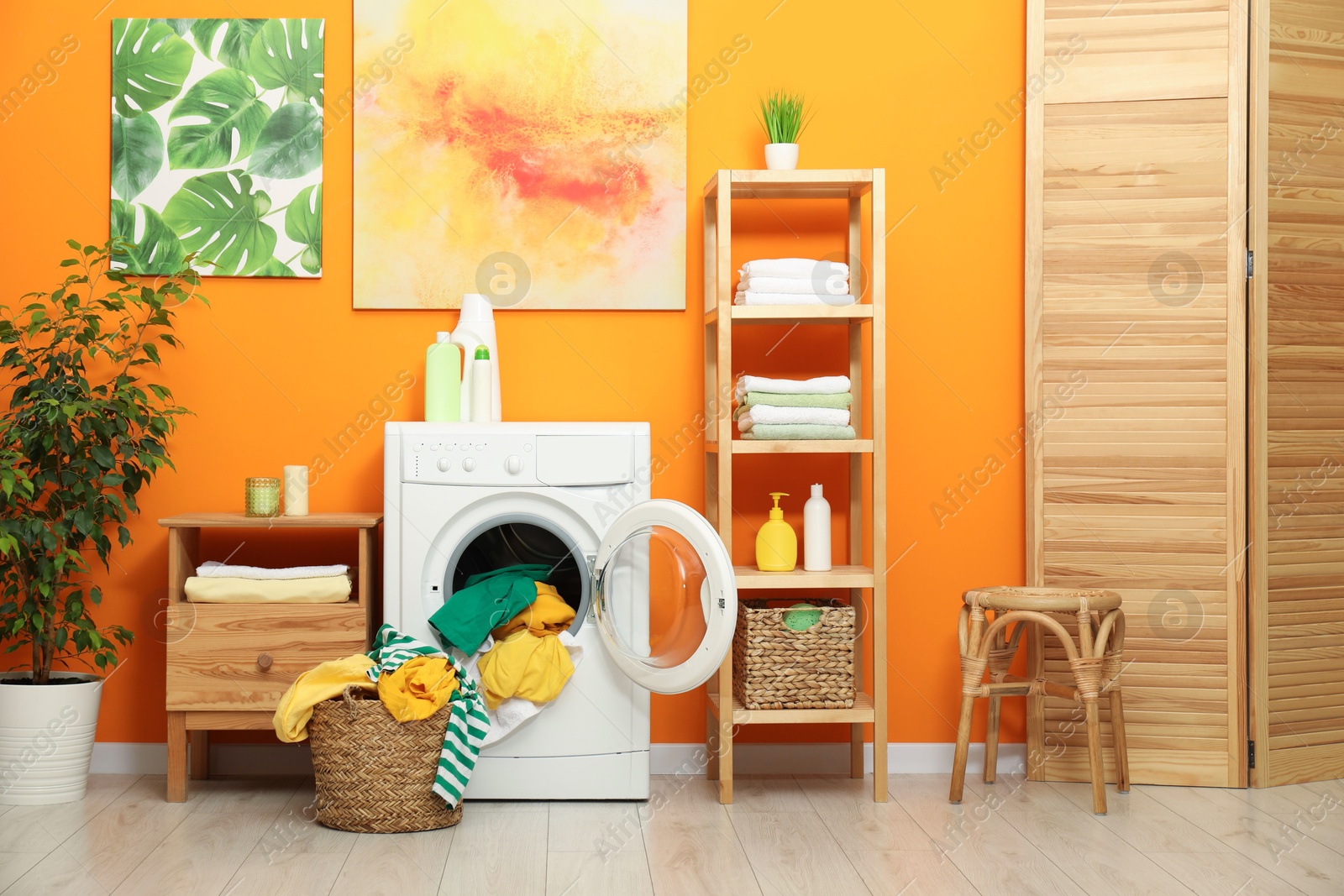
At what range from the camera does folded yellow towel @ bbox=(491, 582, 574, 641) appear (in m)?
2.52

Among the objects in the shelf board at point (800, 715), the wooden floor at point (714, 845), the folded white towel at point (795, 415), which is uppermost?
the folded white towel at point (795, 415)

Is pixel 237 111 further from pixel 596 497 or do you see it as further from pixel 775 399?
pixel 775 399

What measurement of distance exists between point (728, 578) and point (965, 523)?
0.97 metres

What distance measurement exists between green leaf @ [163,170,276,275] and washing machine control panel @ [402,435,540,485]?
0.83m

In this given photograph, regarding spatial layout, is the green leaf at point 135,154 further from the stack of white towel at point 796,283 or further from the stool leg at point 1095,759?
the stool leg at point 1095,759

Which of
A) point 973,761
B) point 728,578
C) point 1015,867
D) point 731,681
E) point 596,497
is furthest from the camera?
point 973,761

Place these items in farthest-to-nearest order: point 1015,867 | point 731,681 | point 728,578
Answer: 1. point 731,681
2. point 728,578
3. point 1015,867

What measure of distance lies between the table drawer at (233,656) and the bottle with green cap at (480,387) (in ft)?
2.11

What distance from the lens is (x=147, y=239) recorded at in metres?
2.87

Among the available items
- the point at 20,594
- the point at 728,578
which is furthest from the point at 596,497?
the point at 20,594

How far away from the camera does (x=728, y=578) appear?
2309 millimetres

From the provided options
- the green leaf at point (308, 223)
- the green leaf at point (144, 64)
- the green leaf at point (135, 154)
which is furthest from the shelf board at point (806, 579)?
the green leaf at point (144, 64)

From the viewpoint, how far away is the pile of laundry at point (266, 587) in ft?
8.33

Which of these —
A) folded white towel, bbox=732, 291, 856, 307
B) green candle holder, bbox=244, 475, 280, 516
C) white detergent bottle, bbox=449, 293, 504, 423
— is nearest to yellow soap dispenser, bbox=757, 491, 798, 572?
folded white towel, bbox=732, 291, 856, 307
